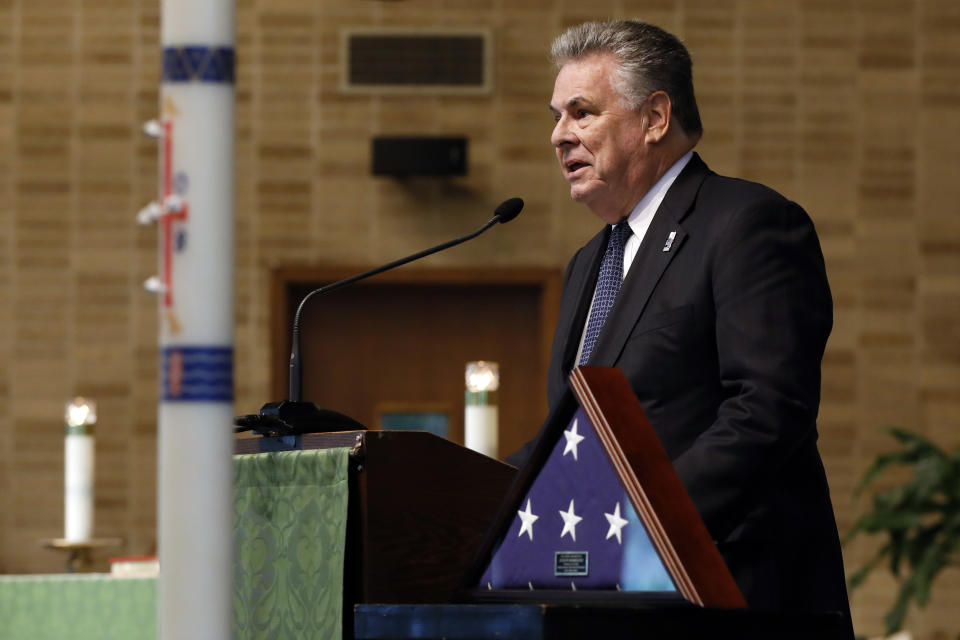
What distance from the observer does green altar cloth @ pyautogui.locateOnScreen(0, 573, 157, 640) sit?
297 cm

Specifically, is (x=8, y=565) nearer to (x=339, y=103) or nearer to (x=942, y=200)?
(x=339, y=103)

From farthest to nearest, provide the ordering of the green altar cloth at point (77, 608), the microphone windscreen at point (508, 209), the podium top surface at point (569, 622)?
1. the green altar cloth at point (77, 608)
2. the microphone windscreen at point (508, 209)
3. the podium top surface at point (569, 622)

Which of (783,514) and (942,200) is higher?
(942,200)

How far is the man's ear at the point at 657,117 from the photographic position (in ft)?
6.77

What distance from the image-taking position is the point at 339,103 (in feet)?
21.4

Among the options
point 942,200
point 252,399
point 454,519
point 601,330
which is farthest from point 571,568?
point 942,200

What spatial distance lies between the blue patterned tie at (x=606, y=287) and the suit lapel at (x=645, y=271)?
7 centimetres

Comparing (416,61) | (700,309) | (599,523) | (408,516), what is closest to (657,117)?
(700,309)

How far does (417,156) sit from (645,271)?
4593mm

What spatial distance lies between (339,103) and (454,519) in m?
4.99

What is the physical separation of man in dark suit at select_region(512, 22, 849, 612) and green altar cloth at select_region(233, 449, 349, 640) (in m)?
0.38

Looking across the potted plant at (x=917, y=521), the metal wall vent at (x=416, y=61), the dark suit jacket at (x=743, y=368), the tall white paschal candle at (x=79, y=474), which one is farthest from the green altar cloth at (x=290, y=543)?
the metal wall vent at (x=416, y=61)

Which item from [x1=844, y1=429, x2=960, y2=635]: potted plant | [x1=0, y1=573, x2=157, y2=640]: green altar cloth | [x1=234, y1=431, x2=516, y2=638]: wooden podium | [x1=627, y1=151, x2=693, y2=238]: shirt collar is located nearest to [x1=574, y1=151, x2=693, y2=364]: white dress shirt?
[x1=627, y1=151, x2=693, y2=238]: shirt collar

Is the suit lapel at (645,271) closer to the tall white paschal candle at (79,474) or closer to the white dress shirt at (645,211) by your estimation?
the white dress shirt at (645,211)
